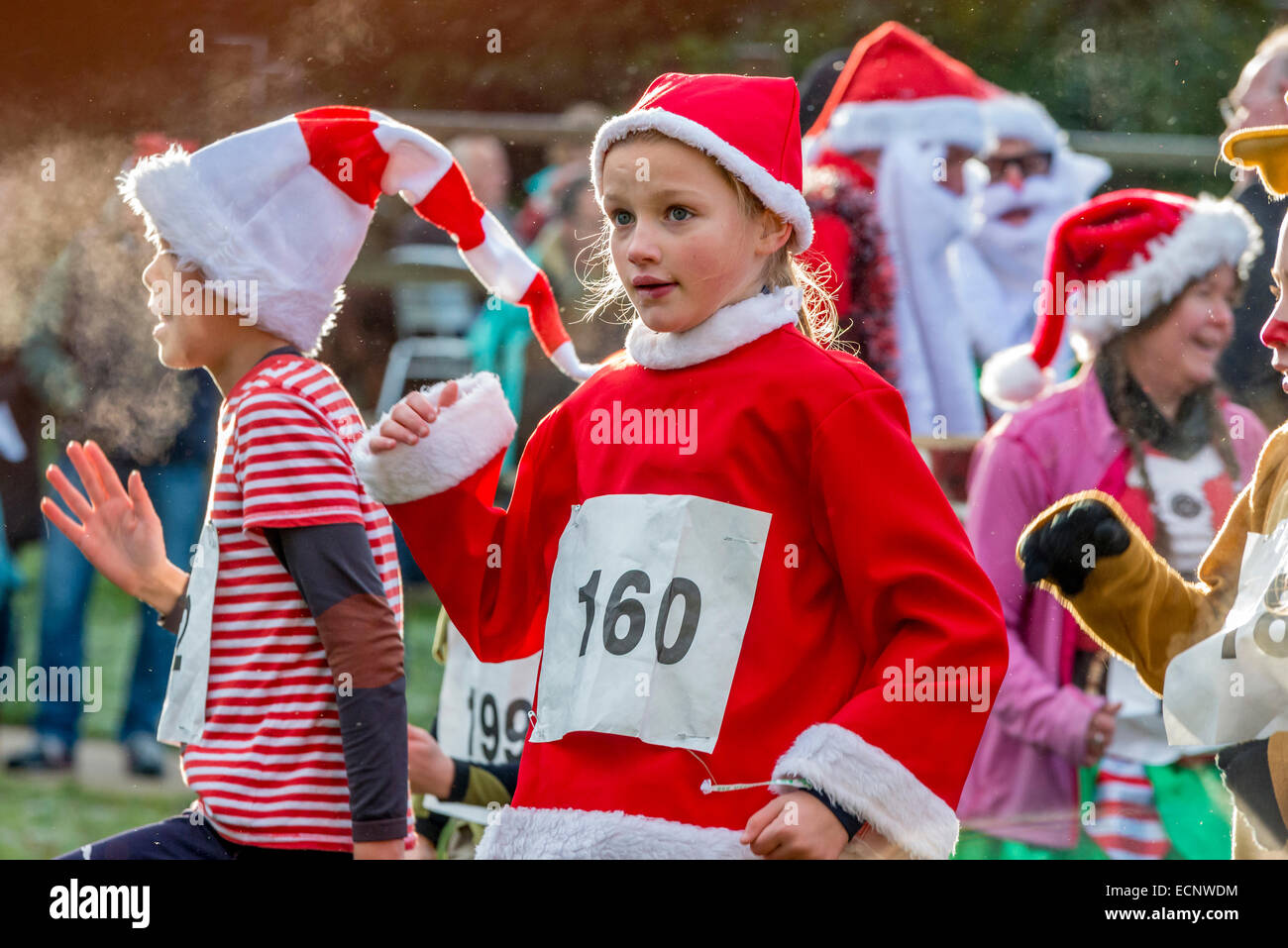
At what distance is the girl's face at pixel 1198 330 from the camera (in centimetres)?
340

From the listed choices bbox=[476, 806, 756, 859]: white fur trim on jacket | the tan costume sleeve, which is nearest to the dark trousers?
bbox=[476, 806, 756, 859]: white fur trim on jacket

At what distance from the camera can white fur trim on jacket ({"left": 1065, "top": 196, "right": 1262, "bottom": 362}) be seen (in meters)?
3.40

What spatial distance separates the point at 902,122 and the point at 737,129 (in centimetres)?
276

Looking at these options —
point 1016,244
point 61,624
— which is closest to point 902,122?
point 1016,244

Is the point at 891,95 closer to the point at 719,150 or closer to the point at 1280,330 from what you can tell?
the point at 1280,330

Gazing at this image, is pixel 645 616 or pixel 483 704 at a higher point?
pixel 645 616

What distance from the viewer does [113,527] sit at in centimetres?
257

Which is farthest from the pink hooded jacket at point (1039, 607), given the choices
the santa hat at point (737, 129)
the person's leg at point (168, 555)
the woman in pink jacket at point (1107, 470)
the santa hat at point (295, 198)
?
the person's leg at point (168, 555)

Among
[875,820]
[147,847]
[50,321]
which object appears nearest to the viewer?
[875,820]

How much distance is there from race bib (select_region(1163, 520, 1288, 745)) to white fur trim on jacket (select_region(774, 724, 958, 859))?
59 cm

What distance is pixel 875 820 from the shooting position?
5.70ft

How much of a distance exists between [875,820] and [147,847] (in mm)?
1063
